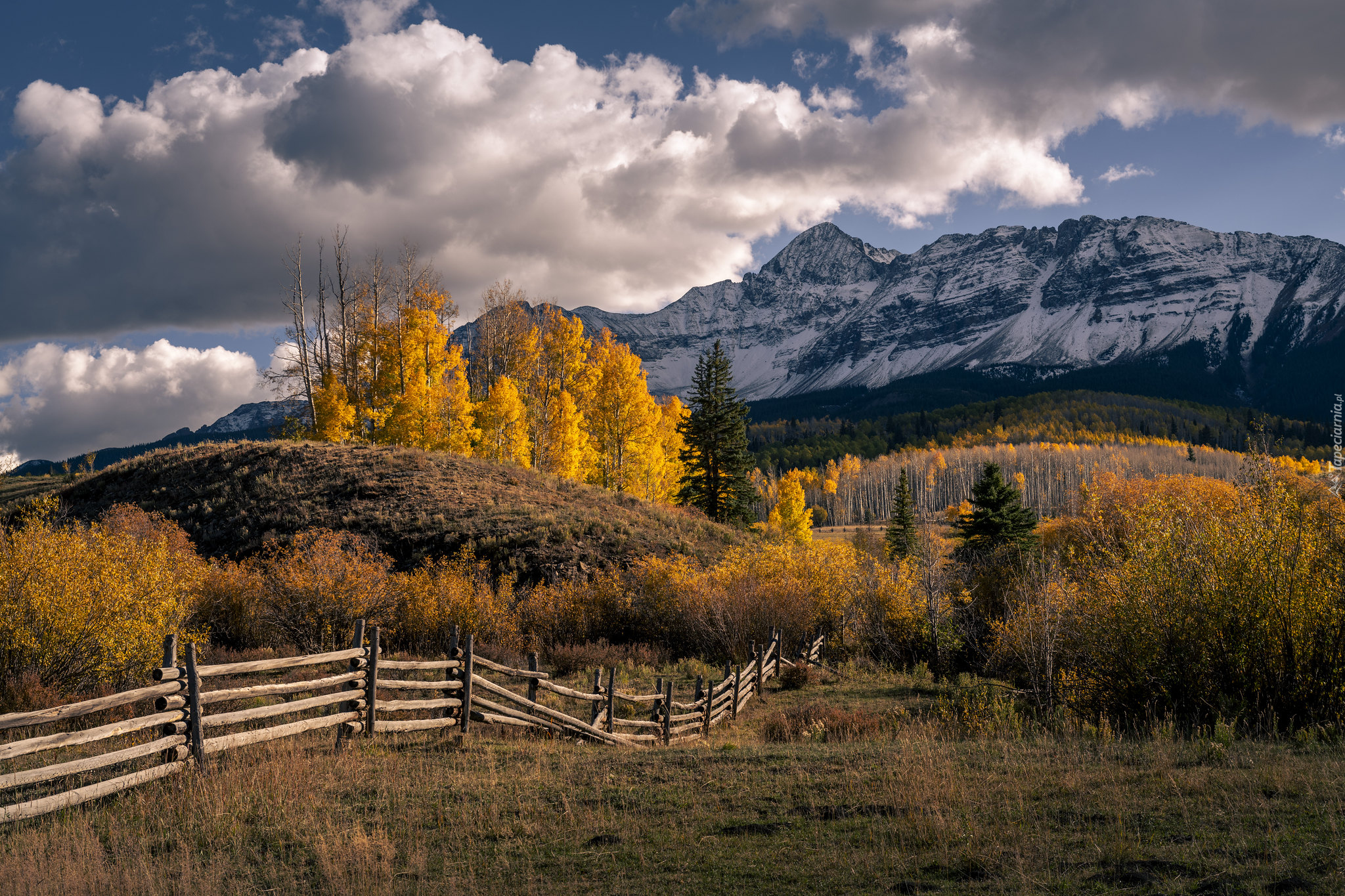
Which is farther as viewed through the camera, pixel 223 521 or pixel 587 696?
pixel 223 521

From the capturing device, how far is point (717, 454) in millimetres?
44312

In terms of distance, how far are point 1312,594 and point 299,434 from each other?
4646 centimetres

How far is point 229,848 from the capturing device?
700 cm

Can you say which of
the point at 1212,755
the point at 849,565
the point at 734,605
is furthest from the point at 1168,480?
the point at 1212,755

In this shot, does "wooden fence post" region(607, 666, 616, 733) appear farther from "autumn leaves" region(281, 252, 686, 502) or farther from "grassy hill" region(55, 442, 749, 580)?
"autumn leaves" region(281, 252, 686, 502)

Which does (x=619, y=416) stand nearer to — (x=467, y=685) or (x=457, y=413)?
(x=457, y=413)

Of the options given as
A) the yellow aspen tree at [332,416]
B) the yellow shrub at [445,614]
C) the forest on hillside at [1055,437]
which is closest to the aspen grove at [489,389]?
the yellow aspen tree at [332,416]

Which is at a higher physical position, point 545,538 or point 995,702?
point 545,538

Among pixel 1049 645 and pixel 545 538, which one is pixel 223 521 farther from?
pixel 1049 645

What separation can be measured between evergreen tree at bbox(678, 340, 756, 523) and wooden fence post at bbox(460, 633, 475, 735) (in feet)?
104

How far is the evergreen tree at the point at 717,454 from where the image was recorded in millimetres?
44156

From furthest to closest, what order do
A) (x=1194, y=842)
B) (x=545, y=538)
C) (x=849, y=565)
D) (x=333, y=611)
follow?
(x=545, y=538) < (x=849, y=565) < (x=333, y=611) < (x=1194, y=842)

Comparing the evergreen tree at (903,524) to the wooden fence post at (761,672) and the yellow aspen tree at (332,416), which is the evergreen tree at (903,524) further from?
the yellow aspen tree at (332,416)

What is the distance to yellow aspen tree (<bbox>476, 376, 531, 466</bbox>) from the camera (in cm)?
4031
